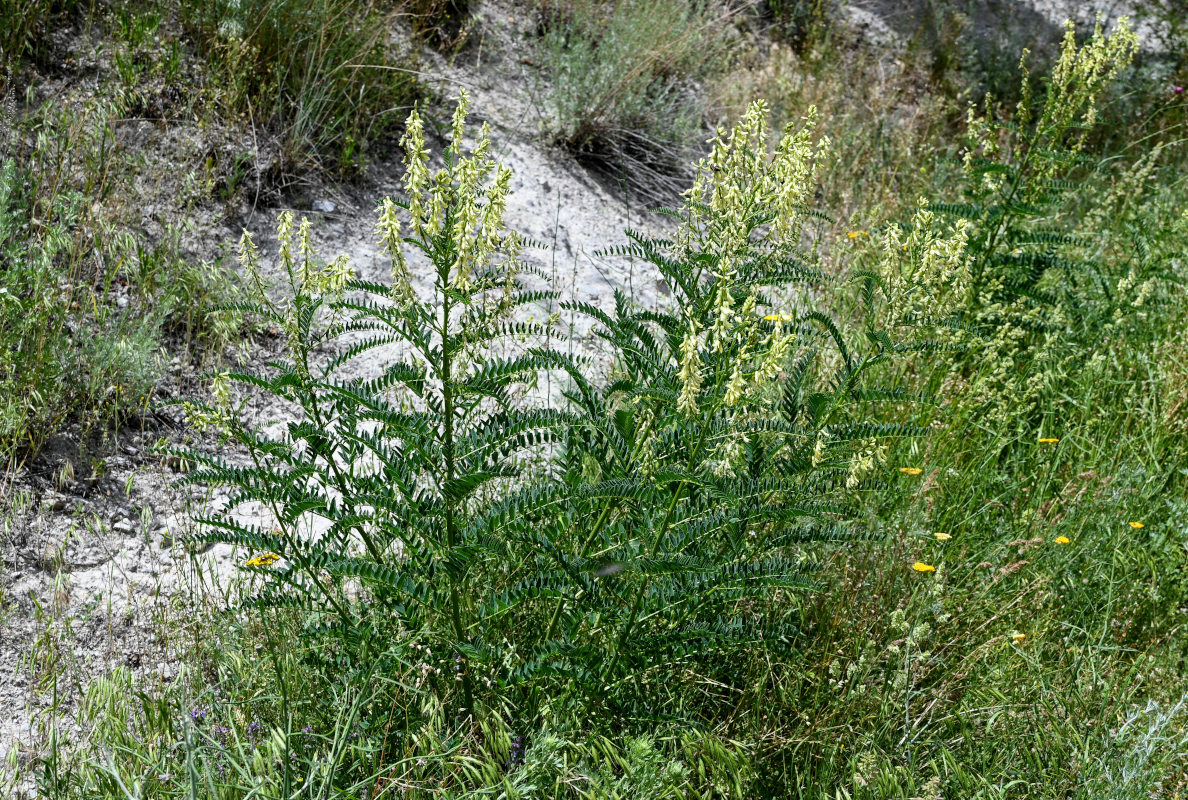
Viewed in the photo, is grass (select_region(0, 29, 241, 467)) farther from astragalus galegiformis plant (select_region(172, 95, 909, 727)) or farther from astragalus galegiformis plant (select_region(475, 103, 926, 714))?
astragalus galegiformis plant (select_region(475, 103, 926, 714))

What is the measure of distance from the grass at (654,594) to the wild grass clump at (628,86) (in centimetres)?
234

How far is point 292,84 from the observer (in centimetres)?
444

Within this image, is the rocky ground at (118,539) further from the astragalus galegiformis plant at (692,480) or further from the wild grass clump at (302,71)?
the astragalus galegiformis plant at (692,480)

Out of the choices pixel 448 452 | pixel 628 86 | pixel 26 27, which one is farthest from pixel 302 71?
pixel 448 452

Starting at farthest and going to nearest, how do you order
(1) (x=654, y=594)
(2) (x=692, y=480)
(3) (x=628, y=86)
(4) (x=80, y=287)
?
1. (3) (x=628, y=86)
2. (4) (x=80, y=287)
3. (1) (x=654, y=594)
4. (2) (x=692, y=480)

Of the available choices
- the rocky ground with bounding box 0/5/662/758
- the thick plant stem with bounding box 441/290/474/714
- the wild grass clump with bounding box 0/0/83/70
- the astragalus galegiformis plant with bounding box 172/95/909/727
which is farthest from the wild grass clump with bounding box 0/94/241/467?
the thick plant stem with bounding box 441/290/474/714

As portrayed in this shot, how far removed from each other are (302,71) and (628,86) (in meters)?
1.80

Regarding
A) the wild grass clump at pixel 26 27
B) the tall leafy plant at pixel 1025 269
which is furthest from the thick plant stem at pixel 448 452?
the wild grass clump at pixel 26 27

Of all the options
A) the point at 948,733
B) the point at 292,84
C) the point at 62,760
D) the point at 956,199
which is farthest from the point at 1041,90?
the point at 62,760

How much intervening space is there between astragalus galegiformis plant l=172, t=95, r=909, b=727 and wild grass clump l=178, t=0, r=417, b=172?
246cm

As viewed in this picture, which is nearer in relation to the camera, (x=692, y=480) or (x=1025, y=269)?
(x=692, y=480)

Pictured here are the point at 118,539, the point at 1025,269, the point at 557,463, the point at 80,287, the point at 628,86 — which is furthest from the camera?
the point at 628,86

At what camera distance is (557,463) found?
2121 mm

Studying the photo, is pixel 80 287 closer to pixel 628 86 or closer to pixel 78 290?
pixel 78 290
